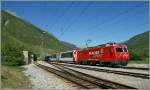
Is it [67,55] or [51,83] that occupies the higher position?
[67,55]

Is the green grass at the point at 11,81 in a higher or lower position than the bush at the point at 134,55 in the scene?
lower

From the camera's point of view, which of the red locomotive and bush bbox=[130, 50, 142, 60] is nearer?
the red locomotive

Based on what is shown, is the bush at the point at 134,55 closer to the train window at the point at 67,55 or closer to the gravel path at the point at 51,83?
the train window at the point at 67,55

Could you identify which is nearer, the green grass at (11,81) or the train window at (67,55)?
the green grass at (11,81)

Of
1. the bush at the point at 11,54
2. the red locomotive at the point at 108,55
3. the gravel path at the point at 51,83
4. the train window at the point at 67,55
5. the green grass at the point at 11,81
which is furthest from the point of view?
the train window at the point at 67,55

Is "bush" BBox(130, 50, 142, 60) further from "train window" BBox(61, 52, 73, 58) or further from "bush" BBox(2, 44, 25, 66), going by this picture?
"bush" BBox(2, 44, 25, 66)

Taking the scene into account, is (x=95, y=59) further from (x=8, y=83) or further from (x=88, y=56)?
(x=8, y=83)

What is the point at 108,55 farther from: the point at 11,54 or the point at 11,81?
the point at 11,81

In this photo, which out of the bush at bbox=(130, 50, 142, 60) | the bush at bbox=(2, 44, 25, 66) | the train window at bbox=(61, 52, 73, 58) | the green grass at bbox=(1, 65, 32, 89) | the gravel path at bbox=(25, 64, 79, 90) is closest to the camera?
the green grass at bbox=(1, 65, 32, 89)

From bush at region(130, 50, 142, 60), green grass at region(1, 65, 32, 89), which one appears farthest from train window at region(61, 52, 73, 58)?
green grass at region(1, 65, 32, 89)

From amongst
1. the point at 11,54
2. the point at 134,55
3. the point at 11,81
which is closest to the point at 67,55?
the point at 134,55

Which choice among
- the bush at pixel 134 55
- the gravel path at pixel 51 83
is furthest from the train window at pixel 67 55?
the gravel path at pixel 51 83

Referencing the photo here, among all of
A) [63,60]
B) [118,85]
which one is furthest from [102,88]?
[63,60]

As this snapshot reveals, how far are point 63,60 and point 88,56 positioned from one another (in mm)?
25234
